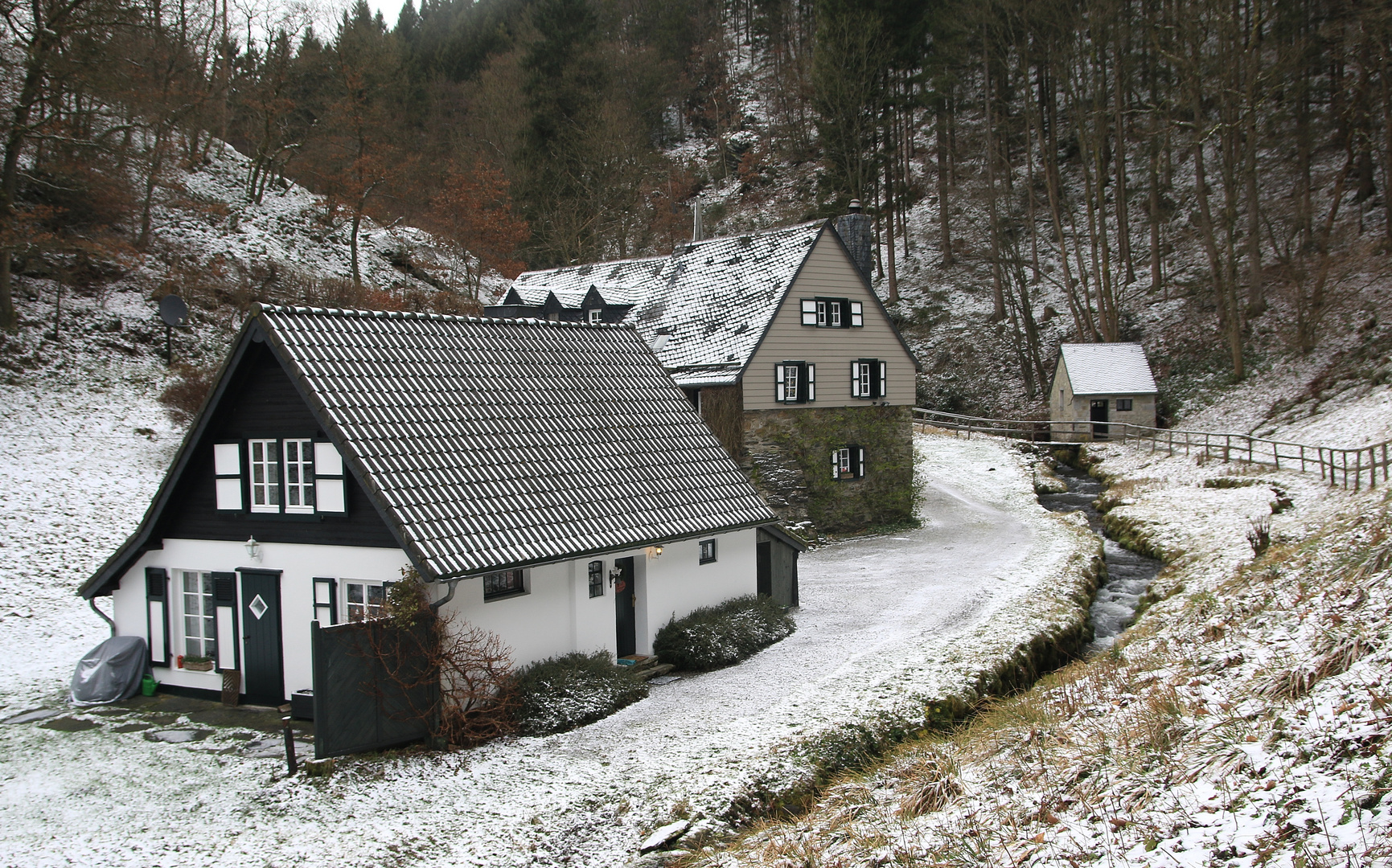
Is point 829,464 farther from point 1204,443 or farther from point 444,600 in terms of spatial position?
point 444,600

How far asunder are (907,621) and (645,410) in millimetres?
7195

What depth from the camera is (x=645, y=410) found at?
19.6 m

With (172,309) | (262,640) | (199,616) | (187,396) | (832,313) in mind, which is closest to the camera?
(262,640)

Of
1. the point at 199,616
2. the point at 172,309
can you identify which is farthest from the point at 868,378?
the point at 172,309

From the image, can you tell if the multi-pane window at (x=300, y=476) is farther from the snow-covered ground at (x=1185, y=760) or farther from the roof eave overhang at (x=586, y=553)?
the snow-covered ground at (x=1185, y=760)

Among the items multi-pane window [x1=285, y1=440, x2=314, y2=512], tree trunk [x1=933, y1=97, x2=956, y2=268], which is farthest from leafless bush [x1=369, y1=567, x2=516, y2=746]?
tree trunk [x1=933, y1=97, x2=956, y2=268]

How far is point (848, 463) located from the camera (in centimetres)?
3173

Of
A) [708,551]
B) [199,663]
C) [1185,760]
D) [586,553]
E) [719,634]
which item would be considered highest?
[586,553]

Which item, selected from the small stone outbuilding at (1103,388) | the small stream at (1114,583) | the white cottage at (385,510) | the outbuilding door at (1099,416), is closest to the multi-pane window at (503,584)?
the white cottage at (385,510)

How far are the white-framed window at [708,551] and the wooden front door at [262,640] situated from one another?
8.09 metres

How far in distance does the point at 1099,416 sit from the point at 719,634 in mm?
34401

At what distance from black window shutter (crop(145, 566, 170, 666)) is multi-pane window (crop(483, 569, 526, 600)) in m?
5.97

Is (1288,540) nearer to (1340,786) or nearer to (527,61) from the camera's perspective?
(1340,786)

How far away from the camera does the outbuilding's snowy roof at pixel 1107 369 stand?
4466 cm
